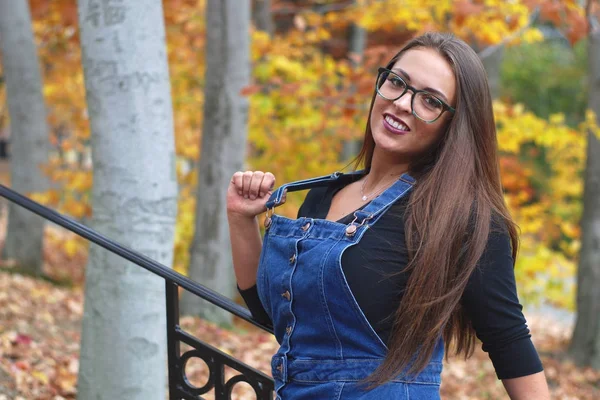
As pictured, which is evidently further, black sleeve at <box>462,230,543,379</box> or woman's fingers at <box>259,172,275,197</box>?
woman's fingers at <box>259,172,275,197</box>

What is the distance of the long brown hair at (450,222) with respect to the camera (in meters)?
1.93

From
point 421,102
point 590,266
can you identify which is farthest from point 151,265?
point 590,266

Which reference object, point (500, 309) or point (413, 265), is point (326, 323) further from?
point (500, 309)

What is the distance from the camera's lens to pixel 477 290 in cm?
193

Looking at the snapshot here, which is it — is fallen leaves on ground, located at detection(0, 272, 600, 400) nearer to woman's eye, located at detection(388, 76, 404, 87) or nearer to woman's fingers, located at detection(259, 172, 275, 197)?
woman's fingers, located at detection(259, 172, 275, 197)

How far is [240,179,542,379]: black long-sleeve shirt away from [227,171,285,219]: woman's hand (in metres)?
0.45

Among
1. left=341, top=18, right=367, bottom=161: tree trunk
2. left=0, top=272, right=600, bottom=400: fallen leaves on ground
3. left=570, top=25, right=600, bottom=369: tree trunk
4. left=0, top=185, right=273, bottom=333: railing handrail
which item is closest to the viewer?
left=0, top=185, right=273, bottom=333: railing handrail

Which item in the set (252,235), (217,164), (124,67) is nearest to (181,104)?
(217,164)

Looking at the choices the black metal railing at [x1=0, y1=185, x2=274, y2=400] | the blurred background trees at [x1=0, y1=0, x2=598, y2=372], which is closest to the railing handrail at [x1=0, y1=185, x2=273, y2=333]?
the black metal railing at [x1=0, y1=185, x2=274, y2=400]

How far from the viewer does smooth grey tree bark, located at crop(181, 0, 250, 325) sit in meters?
7.12

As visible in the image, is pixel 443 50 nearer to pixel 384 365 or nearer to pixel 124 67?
pixel 384 365

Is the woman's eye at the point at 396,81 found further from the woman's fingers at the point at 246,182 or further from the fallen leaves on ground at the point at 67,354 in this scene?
the fallen leaves on ground at the point at 67,354

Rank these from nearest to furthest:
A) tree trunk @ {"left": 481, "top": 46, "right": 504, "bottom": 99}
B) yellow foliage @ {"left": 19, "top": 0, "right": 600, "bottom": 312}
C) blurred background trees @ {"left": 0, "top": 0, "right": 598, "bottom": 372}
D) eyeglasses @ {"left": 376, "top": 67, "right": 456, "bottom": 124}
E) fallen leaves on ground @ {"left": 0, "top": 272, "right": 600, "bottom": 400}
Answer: eyeglasses @ {"left": 376, "top": 67, "right": 456, "bottom": 124}
fallen leaves on ground @ {"left": 0, "top": 272, "right": 600, "bottom": 400}
blurred background trees @ {"left": 0, "top": 0, "right": 598, "bottom": 372}
yellow foliage @ {"left": 19, "top": 0, "right": 600, "bottom": 312}
tree trunk @ {"left": 481, "top": 46, "right": 504, "bottom": 99}

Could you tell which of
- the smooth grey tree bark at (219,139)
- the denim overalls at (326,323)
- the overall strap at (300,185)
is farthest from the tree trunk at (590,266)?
the denim overalls at (326,323)
